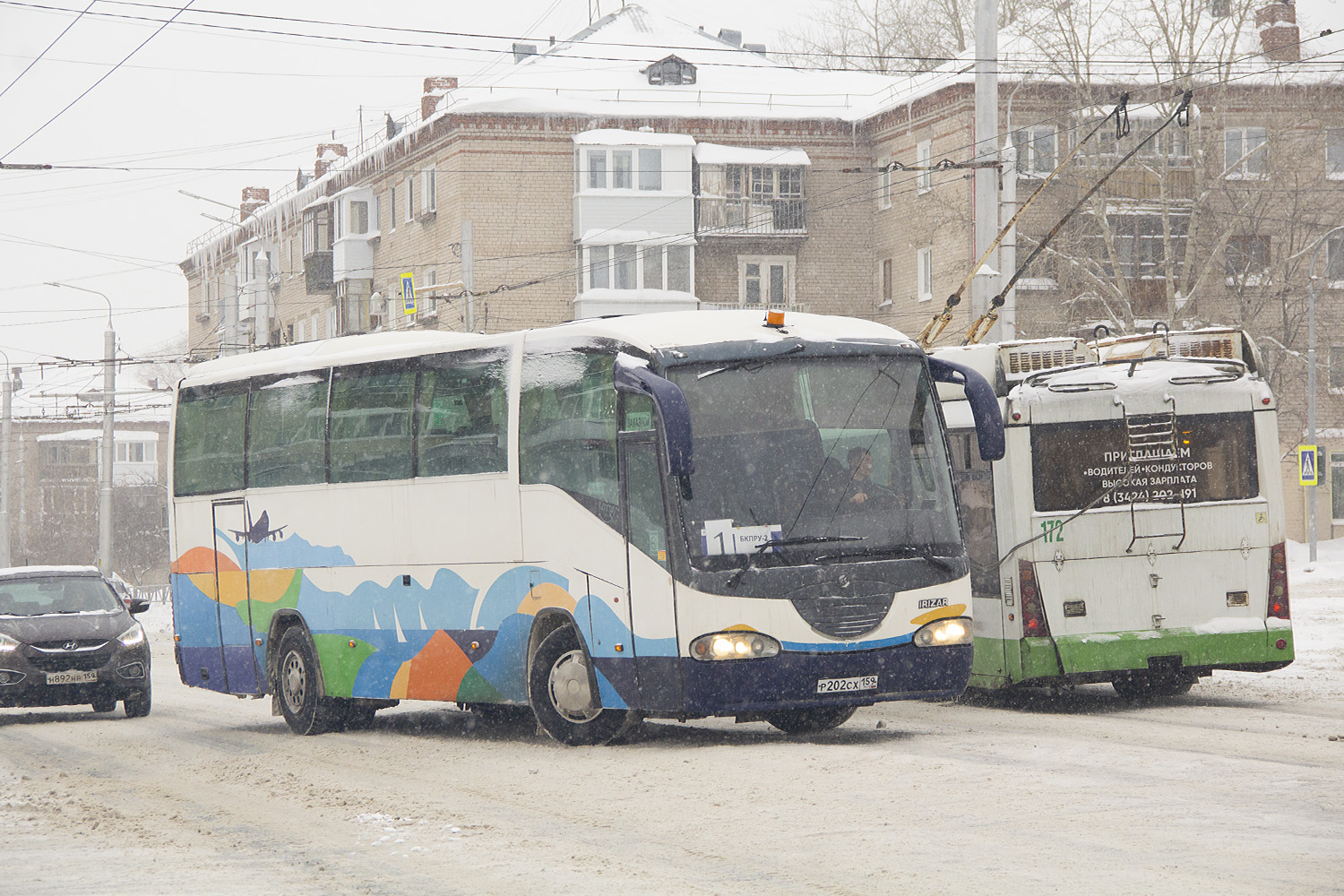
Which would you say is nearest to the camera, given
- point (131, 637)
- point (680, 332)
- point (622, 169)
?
point (680, 332)

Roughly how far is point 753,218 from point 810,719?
44668 millimetres

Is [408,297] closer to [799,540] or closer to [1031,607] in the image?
[1031,607]

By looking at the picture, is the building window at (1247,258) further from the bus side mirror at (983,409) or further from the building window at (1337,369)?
the bus side mirror at (983,409)

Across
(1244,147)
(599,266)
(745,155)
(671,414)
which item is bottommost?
(671,414)

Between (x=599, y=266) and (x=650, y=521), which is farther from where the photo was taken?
→ (x=599, y=266)

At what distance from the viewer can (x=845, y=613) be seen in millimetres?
12406

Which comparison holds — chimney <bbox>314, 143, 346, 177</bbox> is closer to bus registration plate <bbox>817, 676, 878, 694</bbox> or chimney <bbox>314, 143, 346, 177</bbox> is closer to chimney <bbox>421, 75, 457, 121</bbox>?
chimney <bbox>421, 75, 457, 121</bbox>

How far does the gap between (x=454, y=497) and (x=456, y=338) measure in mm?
1309

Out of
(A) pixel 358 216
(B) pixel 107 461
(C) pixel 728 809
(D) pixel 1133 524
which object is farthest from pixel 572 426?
(A) pixel 358 216

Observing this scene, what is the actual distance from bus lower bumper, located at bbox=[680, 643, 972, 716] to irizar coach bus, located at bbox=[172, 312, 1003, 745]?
0.01 metres

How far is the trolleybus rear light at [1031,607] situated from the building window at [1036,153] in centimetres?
3699

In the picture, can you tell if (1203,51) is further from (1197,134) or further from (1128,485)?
(1128,485)

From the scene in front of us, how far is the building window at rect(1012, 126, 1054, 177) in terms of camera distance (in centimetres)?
5075

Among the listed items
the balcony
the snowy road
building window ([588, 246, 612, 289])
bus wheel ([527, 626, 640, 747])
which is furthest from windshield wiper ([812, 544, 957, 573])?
the balcony
